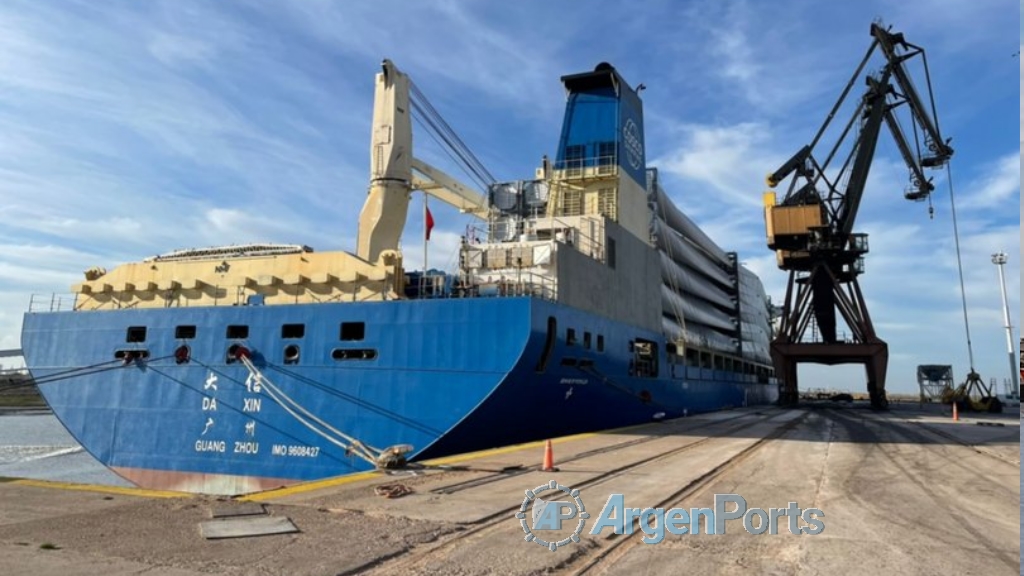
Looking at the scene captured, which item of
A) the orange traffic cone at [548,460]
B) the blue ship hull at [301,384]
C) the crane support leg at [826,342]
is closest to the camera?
the orange traffic cone at [548,460]

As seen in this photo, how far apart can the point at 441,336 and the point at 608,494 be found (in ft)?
24.9

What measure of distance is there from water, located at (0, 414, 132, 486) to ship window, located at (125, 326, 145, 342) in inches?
155

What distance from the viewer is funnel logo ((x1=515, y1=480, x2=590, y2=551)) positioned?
659 centimetres

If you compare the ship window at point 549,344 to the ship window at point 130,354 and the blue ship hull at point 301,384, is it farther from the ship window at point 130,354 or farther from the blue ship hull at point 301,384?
the ship window at point 130,354

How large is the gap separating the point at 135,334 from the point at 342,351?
697 cm

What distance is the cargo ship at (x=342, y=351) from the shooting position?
15.6 m

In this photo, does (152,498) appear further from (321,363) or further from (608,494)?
(321,363)

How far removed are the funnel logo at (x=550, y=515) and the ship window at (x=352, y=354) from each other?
827 centimetres

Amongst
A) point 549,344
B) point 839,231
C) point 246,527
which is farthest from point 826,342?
point 246,527

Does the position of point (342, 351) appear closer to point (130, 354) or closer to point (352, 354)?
point (352, 354)

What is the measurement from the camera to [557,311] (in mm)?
17281

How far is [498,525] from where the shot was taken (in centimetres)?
710

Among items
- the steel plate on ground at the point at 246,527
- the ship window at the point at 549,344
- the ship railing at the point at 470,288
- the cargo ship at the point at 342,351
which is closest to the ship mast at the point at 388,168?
the cargo ship at the point at 342,351

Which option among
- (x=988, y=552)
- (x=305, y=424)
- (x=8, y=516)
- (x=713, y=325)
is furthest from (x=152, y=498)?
(x=713, y=325)
